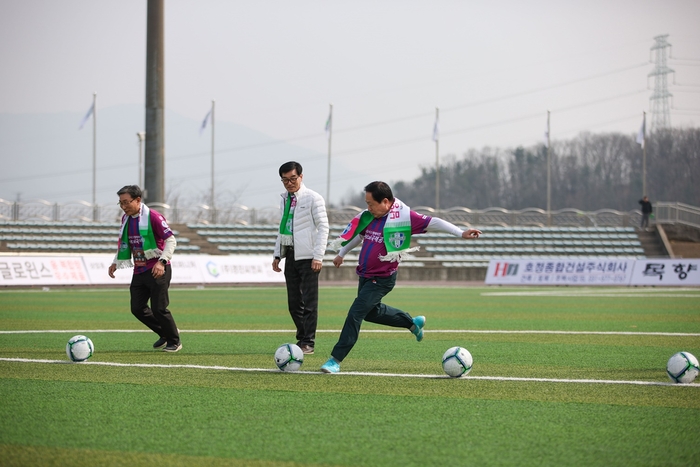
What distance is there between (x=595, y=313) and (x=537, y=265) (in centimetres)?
1815

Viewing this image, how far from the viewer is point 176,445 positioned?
219 inches

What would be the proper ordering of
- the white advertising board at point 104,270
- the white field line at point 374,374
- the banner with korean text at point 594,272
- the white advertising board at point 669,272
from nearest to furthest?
the white field line at point 374,374 < the white advertising board at point 104,270 < the white advertising board at point 669,272 < the banner with korean text at point 594,272

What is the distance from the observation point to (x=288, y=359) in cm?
885

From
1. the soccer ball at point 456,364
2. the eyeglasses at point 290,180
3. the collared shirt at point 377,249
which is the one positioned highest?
the eyeglasses at point 290,180

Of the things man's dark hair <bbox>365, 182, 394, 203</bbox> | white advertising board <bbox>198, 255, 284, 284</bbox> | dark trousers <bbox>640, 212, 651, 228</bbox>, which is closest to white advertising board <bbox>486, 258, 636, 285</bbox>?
white advertising board <bbox>198, 255, 284, 284</bbox>

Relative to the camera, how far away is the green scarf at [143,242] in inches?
433

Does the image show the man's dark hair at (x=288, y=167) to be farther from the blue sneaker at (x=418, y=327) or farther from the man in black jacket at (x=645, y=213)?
the man in black jacket at (x=645, y=213)

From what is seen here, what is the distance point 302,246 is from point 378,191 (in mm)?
2137

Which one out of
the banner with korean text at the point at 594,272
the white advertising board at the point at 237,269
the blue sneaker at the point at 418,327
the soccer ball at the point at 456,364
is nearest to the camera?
the soccer ball at the point at 456,364

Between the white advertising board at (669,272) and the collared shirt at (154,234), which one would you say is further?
the white advertising board at (669,272)

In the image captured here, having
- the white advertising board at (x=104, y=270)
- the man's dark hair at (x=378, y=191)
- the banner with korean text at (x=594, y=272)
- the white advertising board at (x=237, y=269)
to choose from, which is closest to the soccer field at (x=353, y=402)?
the man's dark hair at (x=378, y=191)

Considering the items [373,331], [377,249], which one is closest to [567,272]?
[373,331]

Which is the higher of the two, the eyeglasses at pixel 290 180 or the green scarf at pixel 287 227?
→ the eyeglasses at pixel 290 180

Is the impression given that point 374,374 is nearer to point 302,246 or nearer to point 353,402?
point 353,402
